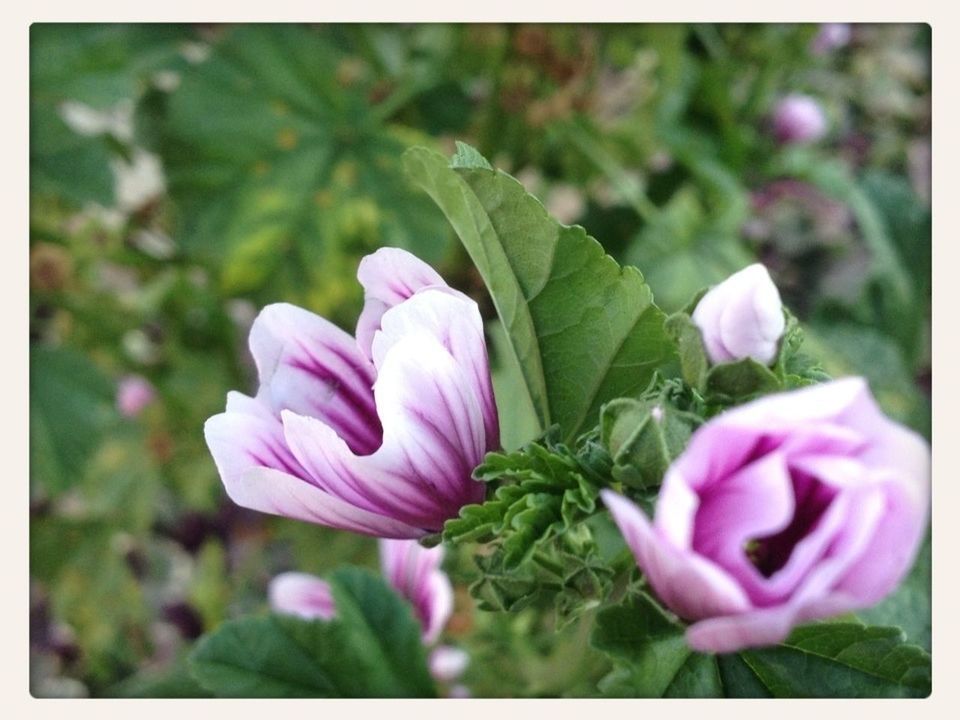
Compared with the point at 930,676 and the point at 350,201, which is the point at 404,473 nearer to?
the point at 930,676

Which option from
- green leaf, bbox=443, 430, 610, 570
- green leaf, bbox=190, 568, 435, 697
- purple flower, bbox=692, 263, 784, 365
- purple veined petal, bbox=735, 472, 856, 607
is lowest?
Answer: green leaf, bbox=190, 568, 435, 697

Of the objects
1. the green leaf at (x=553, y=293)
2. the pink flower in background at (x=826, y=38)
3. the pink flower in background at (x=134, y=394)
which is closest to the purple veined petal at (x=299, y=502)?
the green leaf at (x=553, y=293)

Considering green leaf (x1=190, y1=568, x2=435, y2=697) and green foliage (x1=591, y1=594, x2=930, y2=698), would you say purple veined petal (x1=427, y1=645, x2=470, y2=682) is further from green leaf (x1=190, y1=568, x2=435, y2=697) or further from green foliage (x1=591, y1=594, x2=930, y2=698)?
green foliage (x1=591, y1=594, x2=930, y2=698)

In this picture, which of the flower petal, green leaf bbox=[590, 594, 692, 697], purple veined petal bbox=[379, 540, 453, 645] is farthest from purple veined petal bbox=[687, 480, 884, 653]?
purple veined petal bbox=[379, 540, 453, 645]

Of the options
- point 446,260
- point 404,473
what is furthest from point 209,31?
point 404,473

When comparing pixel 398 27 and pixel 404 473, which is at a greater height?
pixel 398 27

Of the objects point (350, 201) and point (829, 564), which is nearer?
point (829, 564)

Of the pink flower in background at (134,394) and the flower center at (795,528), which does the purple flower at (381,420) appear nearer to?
the flower center at (795,528)
